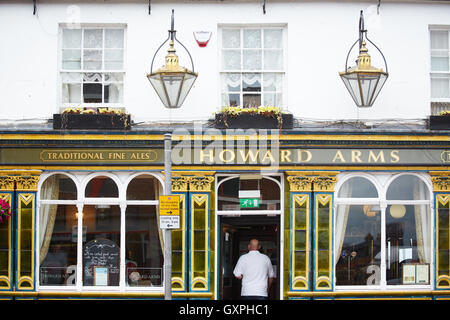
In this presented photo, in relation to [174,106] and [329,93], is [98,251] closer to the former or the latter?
[174,106]

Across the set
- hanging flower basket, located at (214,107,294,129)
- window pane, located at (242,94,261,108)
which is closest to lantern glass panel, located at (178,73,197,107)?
hanging flower basket, located at (214,107,294,129)

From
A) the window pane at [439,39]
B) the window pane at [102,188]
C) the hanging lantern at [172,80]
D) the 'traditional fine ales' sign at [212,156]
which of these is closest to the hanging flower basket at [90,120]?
the 'traditional fine ales' sign at [212,156]

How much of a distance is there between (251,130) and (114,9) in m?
3.66

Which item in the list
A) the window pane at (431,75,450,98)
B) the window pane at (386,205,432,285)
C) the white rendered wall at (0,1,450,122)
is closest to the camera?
the window pane at (386,205,432,285)

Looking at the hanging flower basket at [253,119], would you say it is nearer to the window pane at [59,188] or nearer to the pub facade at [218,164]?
the pub facade at [218,164]

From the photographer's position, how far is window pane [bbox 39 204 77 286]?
1483 centimetres

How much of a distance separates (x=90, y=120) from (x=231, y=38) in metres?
3.24

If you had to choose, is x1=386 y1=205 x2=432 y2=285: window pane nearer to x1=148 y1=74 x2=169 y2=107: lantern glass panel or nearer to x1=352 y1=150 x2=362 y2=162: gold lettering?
x1=352 y1=150 x2=362 y2=162: gold lettering

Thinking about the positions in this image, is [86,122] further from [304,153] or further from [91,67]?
[304,153]

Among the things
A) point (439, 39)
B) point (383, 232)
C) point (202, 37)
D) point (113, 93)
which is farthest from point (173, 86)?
point (439, 39)

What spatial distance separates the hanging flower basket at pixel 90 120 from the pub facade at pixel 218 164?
3cm

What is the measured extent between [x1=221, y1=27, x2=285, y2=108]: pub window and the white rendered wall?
0.69 feet

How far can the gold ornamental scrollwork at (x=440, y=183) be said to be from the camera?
48.4 feet

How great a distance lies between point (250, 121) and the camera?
48.4 ft
